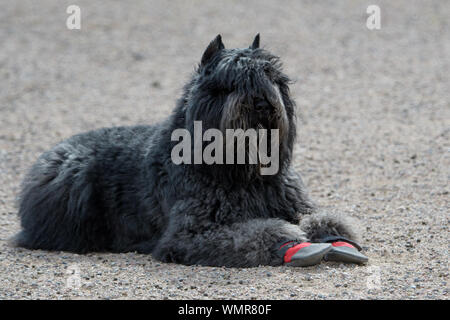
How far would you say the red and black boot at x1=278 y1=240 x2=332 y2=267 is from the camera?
626cm

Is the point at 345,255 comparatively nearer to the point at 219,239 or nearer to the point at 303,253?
the point at 303,253

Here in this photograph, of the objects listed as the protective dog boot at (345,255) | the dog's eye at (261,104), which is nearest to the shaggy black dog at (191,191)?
the dog's eye at (261,104)

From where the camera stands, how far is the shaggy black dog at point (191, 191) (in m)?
6.52

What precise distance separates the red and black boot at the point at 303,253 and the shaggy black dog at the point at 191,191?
0.08 m

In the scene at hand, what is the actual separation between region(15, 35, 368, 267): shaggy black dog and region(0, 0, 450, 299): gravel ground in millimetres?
279

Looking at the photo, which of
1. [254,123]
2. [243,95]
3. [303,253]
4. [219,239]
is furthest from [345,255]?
[243,95]

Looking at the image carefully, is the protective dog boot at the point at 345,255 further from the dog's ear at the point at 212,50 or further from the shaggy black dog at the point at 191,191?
the dog's ear at the point at 212,50

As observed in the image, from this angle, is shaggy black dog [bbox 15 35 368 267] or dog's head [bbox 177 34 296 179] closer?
dog's head [bbox 177 34 296 179]

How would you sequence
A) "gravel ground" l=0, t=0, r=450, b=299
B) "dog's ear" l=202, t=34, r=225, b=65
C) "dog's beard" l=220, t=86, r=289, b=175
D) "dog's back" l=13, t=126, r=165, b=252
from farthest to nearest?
"dog's back" l=13, t=126, r=165, b=252 → "dog's ear" l=202, t=34, r=225, b=65 → "dog's beard" l=220, t=86, r=289, b=175 → "gravel ground" l=0, t=0, r=450, b=299

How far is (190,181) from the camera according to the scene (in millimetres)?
6977

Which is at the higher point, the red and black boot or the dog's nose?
the dog's nose

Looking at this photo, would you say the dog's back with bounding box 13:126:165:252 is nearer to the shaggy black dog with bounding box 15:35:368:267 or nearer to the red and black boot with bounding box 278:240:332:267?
the shaggy black dog with bounding box 15:35:368:267

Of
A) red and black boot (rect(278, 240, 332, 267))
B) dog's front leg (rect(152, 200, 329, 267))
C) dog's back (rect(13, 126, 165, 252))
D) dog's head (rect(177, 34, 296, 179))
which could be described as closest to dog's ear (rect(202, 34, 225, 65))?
dog's head (rect(177, 34, 296, 179))
